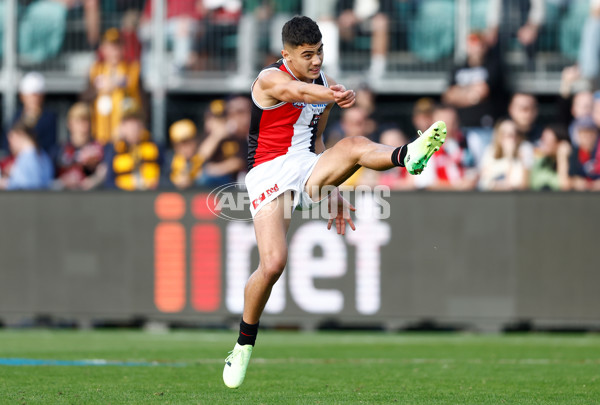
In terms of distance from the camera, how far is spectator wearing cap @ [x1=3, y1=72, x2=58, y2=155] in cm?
1836

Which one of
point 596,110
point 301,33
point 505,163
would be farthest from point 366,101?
point 301,33

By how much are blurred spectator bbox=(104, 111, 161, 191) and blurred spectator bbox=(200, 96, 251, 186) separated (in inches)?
31.8

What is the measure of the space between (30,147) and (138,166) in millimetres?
1660

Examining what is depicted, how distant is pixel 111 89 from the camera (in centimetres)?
1834

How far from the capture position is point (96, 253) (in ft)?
51.2

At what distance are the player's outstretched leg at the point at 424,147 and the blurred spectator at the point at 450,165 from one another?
7332 millimetres

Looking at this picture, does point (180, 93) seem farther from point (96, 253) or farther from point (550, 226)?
point (550, 226)

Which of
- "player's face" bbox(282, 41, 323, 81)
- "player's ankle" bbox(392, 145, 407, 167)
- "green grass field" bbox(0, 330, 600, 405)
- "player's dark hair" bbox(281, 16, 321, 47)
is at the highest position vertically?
"player's dark hair" bbox(281, 16, 321, 47)

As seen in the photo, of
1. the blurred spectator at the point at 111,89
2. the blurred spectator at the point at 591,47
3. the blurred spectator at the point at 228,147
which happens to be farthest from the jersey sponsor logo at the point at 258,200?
the blurred spectator at the point at 591,47

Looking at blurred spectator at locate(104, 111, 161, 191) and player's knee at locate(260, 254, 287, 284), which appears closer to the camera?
player's knee at locate(260, 254, 287, 284)

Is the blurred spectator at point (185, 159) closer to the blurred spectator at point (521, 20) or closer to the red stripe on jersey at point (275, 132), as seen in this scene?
the blurred spectator at point (521, 20)

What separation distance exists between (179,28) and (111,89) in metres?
2.05

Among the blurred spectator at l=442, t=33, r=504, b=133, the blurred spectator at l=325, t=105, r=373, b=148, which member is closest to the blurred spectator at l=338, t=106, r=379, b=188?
the blurred spectator at l=325, t=105, r=373, b=148

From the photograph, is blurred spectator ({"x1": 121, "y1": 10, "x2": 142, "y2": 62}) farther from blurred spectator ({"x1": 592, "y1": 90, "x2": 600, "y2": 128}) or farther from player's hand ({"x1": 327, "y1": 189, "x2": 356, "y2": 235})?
player's hand ({"x1": 327, "y1": 189, "x2": 356, "y2": 235})
